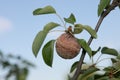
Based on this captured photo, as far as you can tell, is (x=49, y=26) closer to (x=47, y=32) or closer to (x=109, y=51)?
(x=47, y=32)

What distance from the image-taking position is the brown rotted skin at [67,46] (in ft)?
5.82

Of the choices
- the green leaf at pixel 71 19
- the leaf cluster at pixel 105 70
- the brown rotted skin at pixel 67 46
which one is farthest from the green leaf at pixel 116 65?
the green leaf at pixel 71 19

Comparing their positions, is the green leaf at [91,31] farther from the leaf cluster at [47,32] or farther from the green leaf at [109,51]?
the green leaf at [109,51]

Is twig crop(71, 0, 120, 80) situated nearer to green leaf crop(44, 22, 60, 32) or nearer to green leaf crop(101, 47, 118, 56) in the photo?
green leaf crop(44, 22, 60, 32)

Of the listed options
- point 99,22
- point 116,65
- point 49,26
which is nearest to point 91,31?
point 99,22

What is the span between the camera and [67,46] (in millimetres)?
1794

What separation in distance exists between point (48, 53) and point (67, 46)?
0.11m

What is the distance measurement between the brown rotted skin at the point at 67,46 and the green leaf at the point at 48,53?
0.03 m

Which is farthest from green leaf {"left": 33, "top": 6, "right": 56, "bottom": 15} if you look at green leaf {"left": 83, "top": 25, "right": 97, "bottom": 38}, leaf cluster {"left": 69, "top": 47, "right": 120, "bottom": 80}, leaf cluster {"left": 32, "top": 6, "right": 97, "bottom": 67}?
leaf cluster {"left": 69, "top": 47, "right": 120, "bottom": 80}

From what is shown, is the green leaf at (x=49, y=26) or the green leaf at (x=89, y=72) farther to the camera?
the green leaf at (x=89, y=72)

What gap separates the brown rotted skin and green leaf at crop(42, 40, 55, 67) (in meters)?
0.03

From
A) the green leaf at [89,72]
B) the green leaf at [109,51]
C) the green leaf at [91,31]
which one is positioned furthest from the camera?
the green leaf at [109,51]

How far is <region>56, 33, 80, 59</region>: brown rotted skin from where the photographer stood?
1.77m

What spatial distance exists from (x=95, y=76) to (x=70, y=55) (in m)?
0.41
